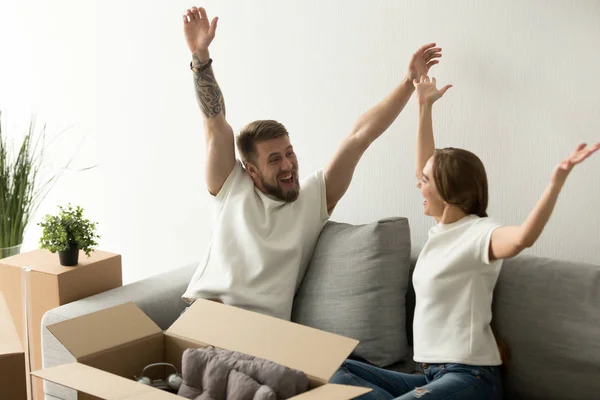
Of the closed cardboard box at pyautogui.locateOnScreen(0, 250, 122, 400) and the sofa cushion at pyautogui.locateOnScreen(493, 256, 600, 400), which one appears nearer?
the sofa cushion at pyautogui.locateOnScreen(493, 256, 600, 400)

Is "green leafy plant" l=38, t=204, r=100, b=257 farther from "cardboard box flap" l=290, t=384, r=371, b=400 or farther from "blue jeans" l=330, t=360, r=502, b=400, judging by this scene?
"cardboard box flap" l=290, t=384, r=371, b=400

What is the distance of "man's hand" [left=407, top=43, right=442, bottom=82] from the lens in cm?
251

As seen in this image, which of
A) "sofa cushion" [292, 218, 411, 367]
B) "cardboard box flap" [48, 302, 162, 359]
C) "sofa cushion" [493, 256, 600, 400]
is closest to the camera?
"cardboard box flap" [48, 302, 162, 359]

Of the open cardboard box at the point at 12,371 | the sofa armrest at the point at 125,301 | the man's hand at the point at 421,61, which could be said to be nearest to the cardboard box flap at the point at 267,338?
the open cardboard box at the point at 12,371

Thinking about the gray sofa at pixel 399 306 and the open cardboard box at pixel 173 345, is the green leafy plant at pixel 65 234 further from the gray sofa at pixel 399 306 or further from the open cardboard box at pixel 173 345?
the open cardboard box at pixel 173 345

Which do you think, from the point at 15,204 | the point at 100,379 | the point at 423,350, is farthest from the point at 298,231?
the point at 15,204

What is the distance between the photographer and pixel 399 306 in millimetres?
2396

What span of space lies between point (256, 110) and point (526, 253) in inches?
47.4

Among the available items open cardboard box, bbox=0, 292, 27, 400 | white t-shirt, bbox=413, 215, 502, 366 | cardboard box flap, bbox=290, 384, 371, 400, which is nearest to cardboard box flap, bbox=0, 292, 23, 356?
open cardboard box, bbox=0, 292, 27, 400

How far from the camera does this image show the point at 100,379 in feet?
5.56

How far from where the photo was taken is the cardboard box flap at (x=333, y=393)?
158 cm

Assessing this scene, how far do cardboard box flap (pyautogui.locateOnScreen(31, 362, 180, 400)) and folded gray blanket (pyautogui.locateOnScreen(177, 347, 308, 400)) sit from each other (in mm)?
194

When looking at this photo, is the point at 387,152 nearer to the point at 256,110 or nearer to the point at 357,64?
the point at 357,64

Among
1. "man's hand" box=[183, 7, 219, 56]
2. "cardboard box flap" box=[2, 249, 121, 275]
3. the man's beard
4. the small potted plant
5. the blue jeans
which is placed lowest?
the blue jeans
